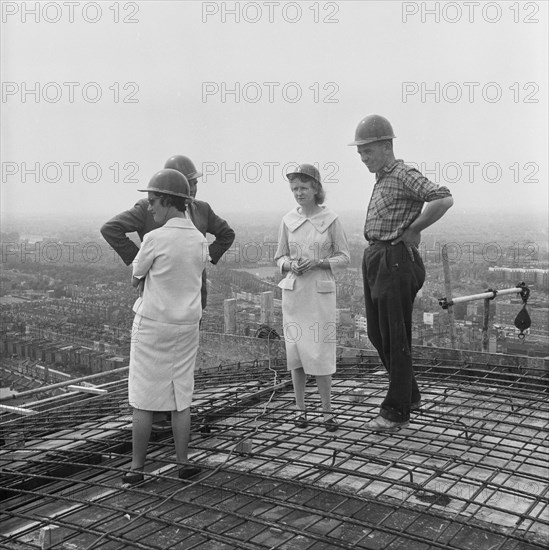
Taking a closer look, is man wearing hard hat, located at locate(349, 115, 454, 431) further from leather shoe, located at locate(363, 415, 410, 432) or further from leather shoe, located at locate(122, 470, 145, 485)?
leather shoe, located at locate(122, 470, 145, 485)

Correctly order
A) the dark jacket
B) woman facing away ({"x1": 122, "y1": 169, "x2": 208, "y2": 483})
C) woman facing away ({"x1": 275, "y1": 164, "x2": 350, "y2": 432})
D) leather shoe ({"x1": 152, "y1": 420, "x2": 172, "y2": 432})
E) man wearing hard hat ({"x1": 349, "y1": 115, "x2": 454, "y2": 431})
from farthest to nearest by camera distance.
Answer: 1. woman facing away ({"x1": 275, "y1": 164, "x2": 350, "y2": 432})
2. leather shoe ({"x1": 152, "y1": 420, "x2": 172, "y2": 432})
3. the dark jacket
4. man wearing hard hat ({"x1": 349, "y1": 115, "x2": 454, "y2": 431})
5. woman facing away ({"x1": 122, "y1": 169, "x2": 208, "y2": 483})

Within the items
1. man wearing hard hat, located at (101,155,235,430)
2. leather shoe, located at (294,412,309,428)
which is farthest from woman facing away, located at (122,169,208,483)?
leather shoe, located at (294,412,309,428)

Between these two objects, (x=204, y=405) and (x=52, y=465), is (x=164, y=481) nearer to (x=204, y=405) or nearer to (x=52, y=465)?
(x=52, y=465)

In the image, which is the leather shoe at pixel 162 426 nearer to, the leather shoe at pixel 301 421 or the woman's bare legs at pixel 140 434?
the woman's bare legs at pixel 140 434

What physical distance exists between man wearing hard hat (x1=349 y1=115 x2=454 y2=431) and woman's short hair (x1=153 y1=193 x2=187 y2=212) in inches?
43.5

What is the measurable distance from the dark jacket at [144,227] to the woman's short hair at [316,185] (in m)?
0.58

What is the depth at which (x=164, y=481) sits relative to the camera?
3.27 meters

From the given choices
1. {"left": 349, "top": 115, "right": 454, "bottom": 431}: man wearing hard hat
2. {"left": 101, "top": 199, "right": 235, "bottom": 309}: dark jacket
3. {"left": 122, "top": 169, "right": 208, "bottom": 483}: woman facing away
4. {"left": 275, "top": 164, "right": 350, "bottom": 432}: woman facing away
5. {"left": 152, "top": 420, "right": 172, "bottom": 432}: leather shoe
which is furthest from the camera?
{"left": 275, "top": 164, "right": 350, "bottom": 432}: woman facing away

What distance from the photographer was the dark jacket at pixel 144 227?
382 centimetres

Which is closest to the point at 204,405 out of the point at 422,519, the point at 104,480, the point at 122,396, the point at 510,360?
the point at 122,396

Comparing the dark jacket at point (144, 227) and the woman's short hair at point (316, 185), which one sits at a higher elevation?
the woman's short hair at point (316, 185)

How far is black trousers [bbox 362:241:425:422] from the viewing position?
3.66 metres

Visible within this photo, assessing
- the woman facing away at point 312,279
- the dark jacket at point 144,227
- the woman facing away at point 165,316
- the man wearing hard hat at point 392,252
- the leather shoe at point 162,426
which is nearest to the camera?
the woman facing away at point 165,316

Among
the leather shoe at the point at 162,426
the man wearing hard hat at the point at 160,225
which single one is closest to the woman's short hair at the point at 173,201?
the man wearing hard hat at the point at 160,225
